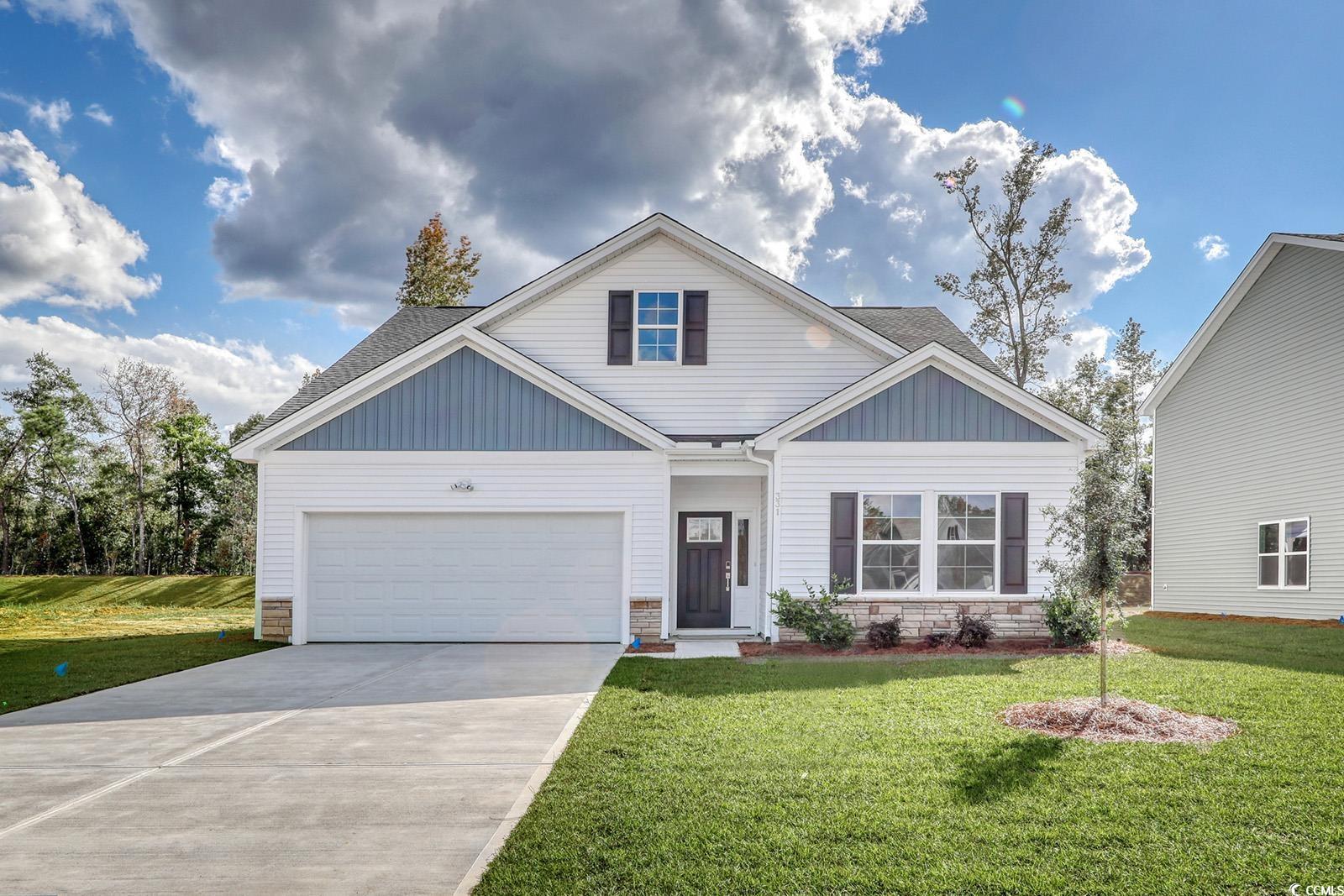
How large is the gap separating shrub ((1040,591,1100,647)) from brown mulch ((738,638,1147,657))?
159 mm

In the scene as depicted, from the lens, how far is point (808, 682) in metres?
9.59

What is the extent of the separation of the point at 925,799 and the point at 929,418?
9278mm

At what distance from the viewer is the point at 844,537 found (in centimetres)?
1364

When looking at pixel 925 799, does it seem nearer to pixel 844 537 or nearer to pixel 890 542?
pixel 844 537

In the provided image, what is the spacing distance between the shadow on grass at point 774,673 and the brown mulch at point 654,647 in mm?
1202

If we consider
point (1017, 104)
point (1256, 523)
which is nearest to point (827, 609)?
point (1256, 523)

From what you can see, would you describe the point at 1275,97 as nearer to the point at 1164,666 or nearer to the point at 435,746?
the point at 1164,666

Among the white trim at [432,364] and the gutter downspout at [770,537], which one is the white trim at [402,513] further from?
the gutter downspout at [770,537]

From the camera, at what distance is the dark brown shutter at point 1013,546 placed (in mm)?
13516

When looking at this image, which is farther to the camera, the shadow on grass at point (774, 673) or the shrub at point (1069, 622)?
the shrub at point (1069, 622)

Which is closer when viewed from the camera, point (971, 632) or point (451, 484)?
point (971, 632)

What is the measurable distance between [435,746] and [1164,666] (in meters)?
8.35

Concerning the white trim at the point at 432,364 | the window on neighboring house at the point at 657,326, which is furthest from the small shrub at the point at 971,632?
the window on neighboring house at the point at 657,326

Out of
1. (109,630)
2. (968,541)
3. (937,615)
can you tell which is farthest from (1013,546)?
(109,630)
